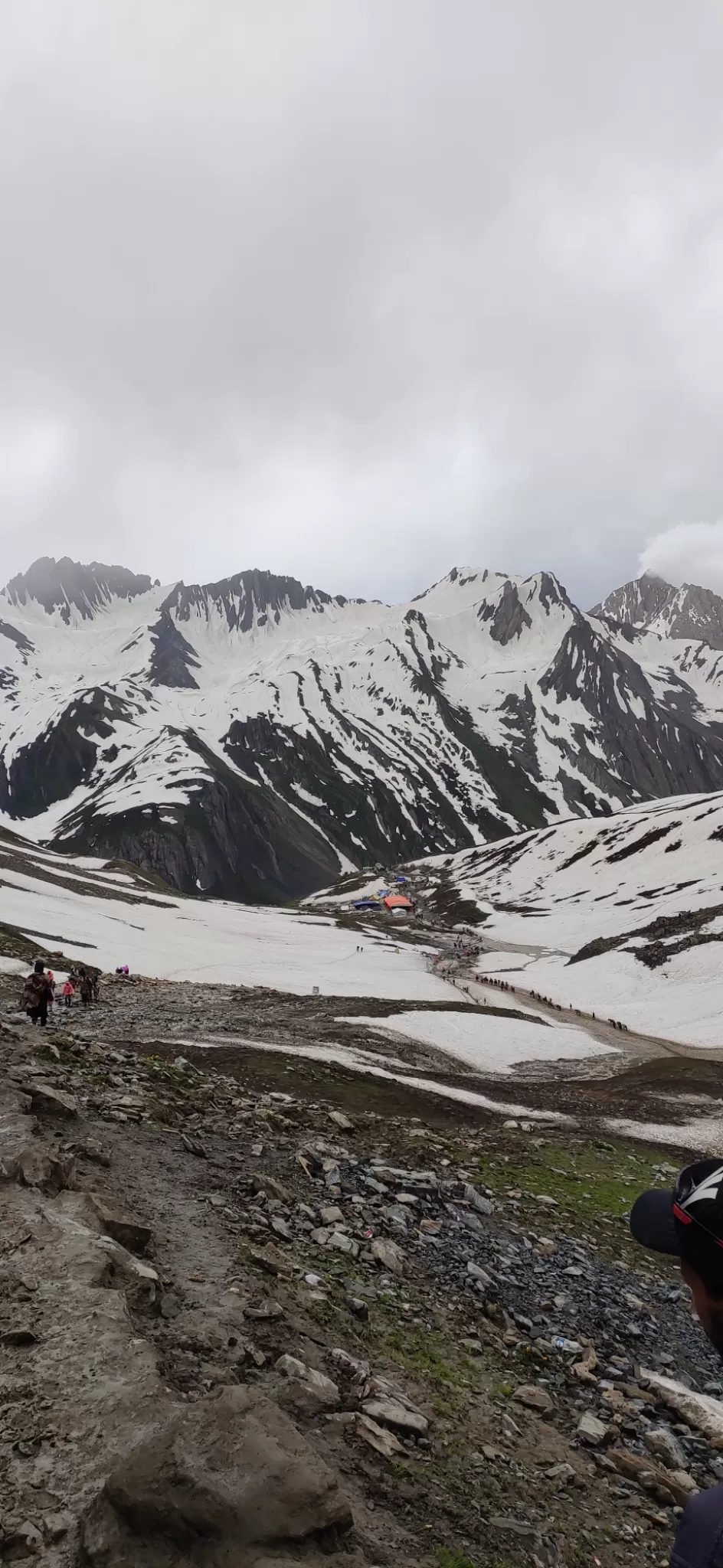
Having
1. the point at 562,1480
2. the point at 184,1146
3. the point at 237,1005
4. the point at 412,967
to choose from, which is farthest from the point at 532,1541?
the point at 412,967

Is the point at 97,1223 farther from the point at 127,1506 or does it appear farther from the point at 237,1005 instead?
the point at 237,1005

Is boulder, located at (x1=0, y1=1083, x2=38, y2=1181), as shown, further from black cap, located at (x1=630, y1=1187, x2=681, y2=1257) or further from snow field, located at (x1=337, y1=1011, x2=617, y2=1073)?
snow field, located at (x1=337, y1=1011, x2=617, y2=1073)

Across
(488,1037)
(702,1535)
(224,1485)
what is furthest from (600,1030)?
(702,1535)

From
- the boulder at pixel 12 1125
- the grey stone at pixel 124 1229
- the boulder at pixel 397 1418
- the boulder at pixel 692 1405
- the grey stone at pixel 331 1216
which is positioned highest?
the boulder at pixel 12 1125

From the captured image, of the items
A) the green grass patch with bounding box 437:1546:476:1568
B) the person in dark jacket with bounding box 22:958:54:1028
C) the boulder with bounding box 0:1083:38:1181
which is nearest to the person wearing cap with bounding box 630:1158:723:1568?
the green grass patch with bounding box 437:1546:476:1568

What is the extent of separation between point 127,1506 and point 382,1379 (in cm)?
380

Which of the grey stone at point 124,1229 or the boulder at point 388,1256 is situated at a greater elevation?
the grey stone at point 124,1229

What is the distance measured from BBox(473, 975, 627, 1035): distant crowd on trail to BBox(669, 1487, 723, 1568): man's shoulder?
56.7 meters

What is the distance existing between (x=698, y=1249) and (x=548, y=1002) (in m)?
67.8

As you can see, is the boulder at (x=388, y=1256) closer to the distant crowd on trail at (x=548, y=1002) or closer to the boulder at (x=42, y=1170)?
the boulder at (x=42, y=1170)

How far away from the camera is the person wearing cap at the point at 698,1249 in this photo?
310cm

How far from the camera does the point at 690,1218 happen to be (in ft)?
13.0

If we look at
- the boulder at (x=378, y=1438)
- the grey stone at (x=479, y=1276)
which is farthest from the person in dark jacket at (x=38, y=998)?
the boulder at (x=378, y=1438)

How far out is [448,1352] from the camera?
896cm
